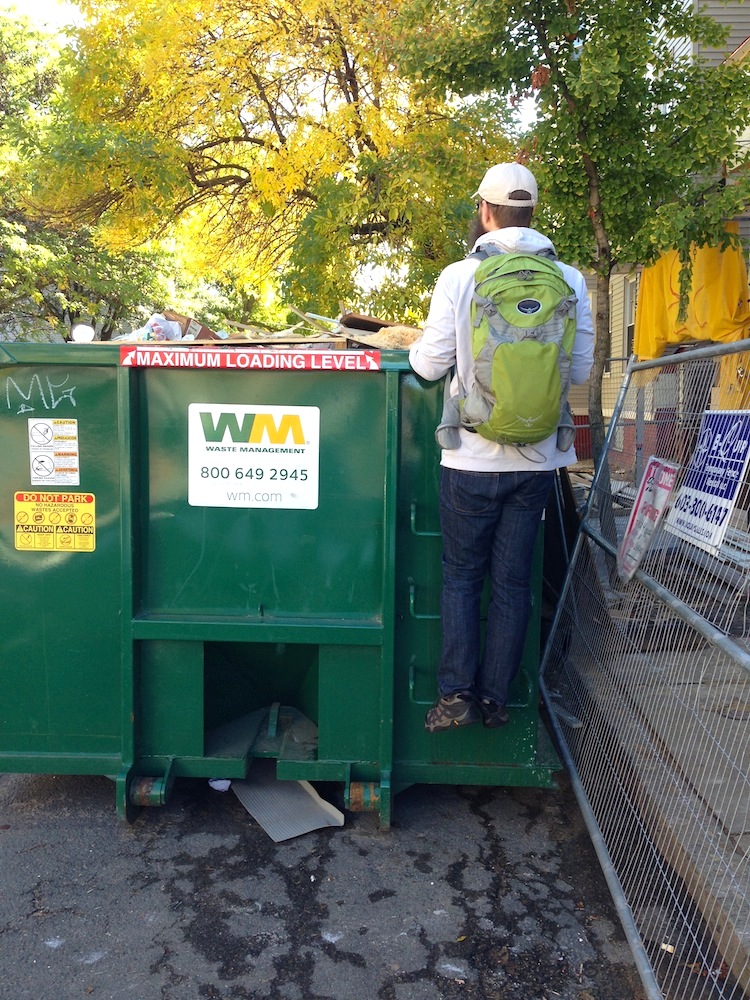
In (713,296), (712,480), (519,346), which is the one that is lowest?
(712,480)

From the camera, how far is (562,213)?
7.49m

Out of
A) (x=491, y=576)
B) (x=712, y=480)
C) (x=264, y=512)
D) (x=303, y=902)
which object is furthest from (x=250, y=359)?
(x=303, y=902)

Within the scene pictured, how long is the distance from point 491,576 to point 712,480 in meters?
0.96

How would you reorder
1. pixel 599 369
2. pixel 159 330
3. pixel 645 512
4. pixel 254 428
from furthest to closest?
1. pixel 599 369
2. pixel 159 330
3. pixel 254 428
4. pixel 645 512

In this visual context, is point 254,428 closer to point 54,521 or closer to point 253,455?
point 253,455

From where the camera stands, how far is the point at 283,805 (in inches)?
147

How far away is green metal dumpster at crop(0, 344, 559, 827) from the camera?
3498 millimetres

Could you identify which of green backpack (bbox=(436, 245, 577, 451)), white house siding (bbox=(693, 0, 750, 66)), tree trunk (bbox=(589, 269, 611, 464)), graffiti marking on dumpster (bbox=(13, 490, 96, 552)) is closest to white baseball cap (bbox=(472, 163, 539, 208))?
green backpack (bbox=(436, 245, 577, 451))

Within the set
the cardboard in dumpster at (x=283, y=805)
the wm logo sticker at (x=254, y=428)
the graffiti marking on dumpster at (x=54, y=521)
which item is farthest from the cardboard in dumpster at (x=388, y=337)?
the cardboard in dumpster at (x=283, y=805)

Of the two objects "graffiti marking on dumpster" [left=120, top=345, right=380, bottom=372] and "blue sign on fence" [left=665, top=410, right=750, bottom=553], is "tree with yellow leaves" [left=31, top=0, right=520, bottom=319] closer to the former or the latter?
"graffiti marking on dumpster" [left=120, top=345, right=380, bottom=372]

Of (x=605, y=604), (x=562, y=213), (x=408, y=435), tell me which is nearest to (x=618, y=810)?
(x=605, y=604)

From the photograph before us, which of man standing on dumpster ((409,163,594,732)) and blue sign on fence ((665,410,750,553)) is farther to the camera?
man standing on dumpster ((409,163,594,732))

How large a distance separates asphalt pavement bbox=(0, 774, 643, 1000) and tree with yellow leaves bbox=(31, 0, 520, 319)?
26.0 ft

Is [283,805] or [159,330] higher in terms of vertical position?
[159,330]
